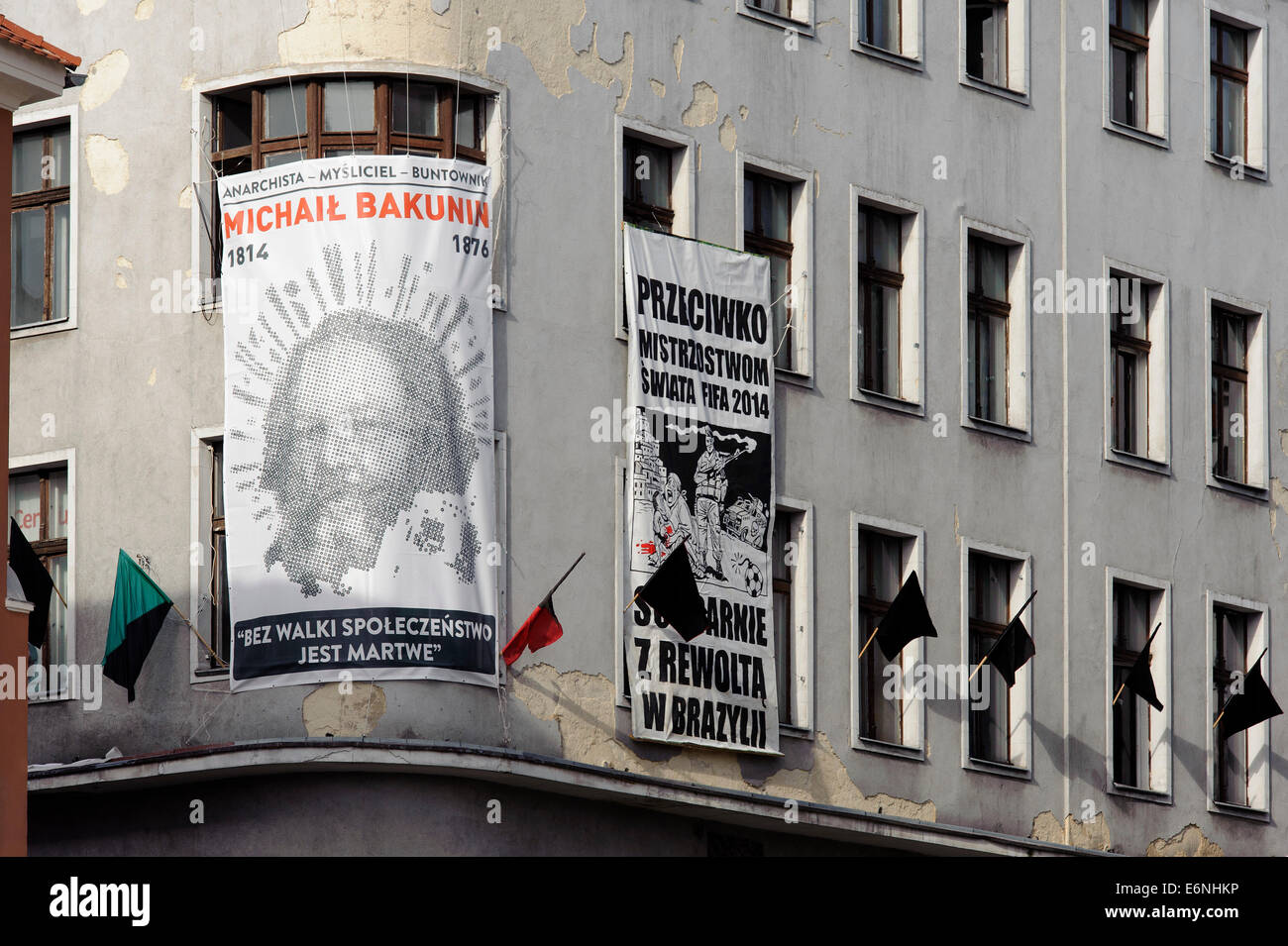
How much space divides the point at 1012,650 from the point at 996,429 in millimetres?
2539

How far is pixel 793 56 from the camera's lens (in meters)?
33.5

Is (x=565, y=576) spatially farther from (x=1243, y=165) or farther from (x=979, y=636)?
(x=1243, y=165)

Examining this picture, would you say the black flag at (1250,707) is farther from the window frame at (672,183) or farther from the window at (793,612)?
the window frame at (672,183)

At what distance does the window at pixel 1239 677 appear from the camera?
3719 cm

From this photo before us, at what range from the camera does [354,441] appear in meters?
29.7

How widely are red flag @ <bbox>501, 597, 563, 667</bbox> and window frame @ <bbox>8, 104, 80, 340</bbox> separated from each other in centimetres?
548

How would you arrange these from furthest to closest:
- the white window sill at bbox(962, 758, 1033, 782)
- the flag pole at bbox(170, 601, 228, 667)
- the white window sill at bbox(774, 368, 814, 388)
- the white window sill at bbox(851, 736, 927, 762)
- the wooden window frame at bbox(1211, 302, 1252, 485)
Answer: the wooden window frame at bbox(1211, 302, 1252, 485) → the white window sill at bbox(962, 758, 1033, 782) → the white window sill at bbox(851, 736, 927, 762) → the white window sill at bbox(774, 368, 814, 388) → the flag pole at bbox(170, 601, 228, 667)

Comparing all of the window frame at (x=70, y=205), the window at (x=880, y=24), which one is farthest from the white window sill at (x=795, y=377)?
the window frame at (x=70, y=205)

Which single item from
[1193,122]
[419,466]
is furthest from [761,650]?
[1193,122]

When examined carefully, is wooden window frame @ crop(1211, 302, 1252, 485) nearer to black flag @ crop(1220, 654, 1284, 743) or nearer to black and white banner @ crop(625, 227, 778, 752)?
black flag @ crop(1220, 654, 1284, 743)

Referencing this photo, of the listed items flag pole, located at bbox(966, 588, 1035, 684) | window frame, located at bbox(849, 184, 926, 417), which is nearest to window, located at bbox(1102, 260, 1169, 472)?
flag pole, located at bbox(966, 588, 1035, 684)

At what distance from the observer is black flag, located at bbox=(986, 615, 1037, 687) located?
3369 cm

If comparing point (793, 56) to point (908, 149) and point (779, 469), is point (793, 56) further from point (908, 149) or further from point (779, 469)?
point (779, 469)

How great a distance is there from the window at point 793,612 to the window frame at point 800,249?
141 centimetres
